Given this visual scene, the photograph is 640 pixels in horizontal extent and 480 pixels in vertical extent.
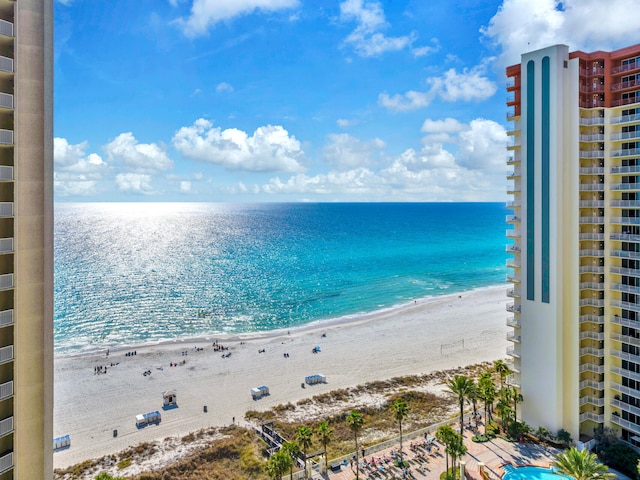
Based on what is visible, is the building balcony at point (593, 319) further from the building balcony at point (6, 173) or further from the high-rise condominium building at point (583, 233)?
the building balcony at point (6, 173)

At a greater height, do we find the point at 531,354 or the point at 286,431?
the point at 531,354

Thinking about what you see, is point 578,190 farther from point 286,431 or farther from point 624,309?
point 286,431

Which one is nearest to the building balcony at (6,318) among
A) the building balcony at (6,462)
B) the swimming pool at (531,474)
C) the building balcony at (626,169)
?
the building balcony at (6,462)

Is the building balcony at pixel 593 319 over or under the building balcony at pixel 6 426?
over

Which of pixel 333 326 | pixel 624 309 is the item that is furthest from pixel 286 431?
pixel 333 326

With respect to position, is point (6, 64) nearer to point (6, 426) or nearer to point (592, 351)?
point (6, 426)

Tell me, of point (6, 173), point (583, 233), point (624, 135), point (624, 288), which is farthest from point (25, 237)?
point (624, 135)
